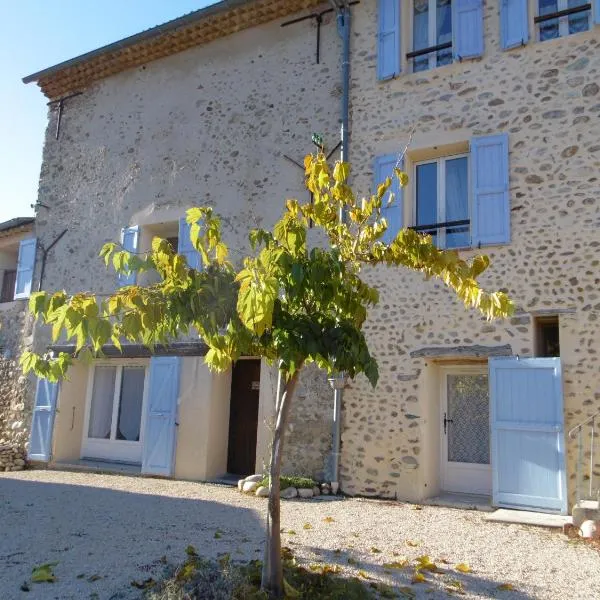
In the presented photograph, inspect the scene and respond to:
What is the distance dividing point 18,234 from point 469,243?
778 centimetres

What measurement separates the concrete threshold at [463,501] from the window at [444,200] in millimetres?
2724

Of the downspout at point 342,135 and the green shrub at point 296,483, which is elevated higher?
the downspout at point 342,135

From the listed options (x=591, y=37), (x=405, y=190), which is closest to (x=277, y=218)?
(x=405, y=190)

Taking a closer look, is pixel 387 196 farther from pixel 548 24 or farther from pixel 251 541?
pixel 251 541

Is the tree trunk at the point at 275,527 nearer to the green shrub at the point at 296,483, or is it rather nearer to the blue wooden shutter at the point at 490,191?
the green shrub at the point at 296,483

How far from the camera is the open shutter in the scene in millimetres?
9837

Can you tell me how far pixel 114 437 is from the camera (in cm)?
893

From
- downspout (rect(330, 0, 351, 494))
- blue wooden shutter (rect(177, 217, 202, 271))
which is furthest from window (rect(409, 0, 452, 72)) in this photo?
blue wooden shutter (rect(177, 217, 202, 271))

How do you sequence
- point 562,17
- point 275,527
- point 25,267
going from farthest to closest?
point 25,267
point 562,17
point 275,527

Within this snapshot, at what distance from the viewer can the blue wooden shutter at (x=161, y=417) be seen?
7.86 m

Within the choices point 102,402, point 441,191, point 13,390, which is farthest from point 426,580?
point 13,390

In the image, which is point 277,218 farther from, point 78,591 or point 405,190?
point 78,591

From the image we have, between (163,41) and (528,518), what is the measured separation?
8.18 metres

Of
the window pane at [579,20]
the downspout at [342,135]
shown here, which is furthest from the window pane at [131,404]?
the window pane at [579,20]
